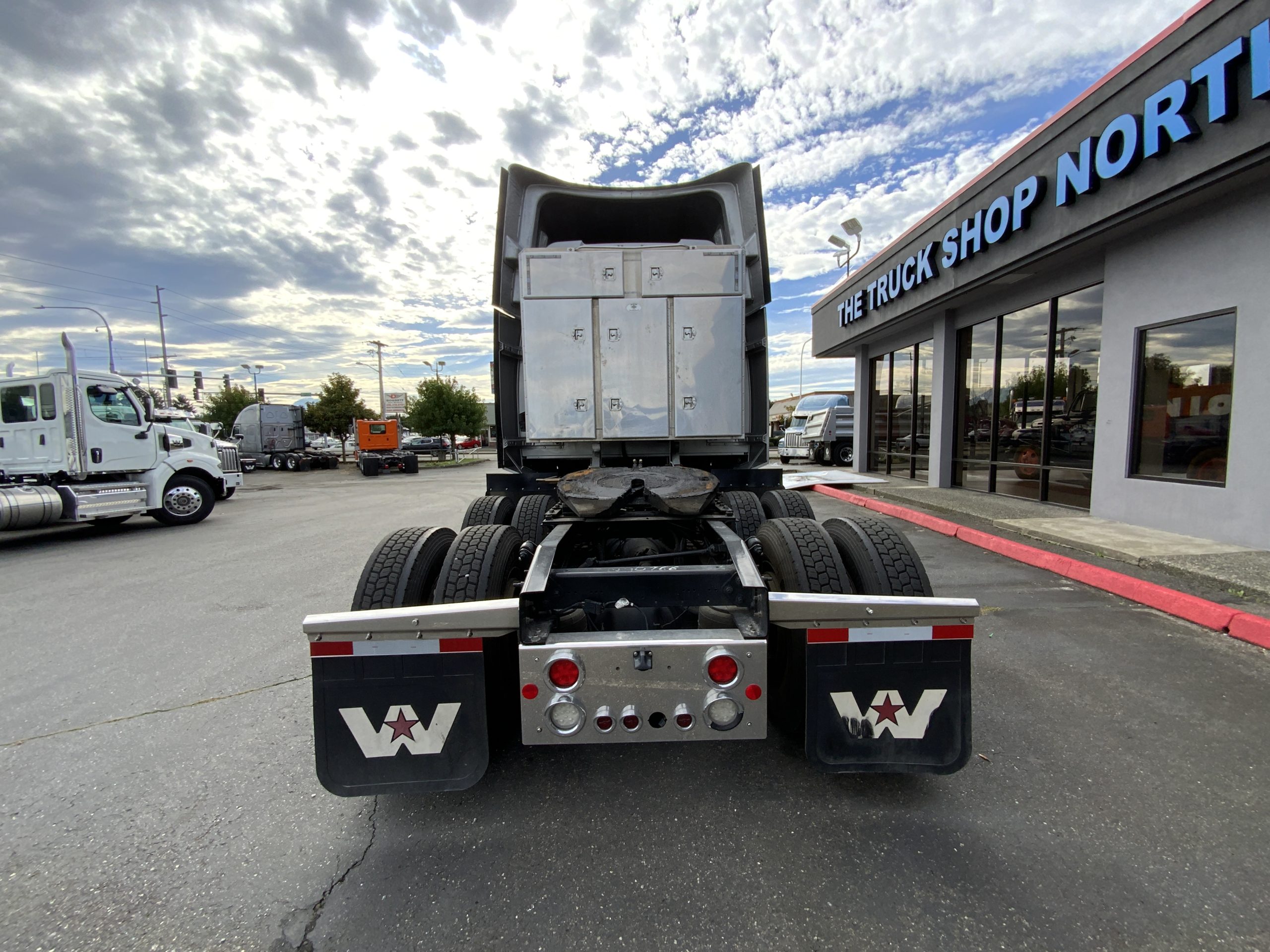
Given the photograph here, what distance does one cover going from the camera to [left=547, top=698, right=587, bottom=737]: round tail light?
1.95 m

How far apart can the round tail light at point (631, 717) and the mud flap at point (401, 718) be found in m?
0.54

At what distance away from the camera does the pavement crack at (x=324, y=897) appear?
5.48ft

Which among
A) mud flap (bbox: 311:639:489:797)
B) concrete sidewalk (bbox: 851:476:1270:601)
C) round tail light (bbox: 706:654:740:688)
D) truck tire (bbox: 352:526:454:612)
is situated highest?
truck tire (bbox: 352:526:454:612)

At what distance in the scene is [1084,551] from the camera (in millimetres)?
6125

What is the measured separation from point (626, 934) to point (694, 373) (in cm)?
346

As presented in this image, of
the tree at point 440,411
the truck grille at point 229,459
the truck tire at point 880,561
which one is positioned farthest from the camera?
the tree at point 440,411

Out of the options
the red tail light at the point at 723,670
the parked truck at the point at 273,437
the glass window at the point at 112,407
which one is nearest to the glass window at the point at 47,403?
the glass window at the point at 112,407

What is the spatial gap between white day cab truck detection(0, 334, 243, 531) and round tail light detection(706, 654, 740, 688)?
450 inches

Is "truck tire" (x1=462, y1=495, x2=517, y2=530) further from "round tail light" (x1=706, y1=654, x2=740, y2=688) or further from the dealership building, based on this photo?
the dealership building

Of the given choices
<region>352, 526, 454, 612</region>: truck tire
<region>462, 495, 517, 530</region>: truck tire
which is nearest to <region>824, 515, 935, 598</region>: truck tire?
<region>352, 526, 454, 612</region>: truck tire

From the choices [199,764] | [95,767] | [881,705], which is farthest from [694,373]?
[95,767]

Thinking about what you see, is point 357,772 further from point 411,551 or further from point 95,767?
point 95,767

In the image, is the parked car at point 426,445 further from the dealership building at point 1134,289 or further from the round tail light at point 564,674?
the round tail light at point 564,674

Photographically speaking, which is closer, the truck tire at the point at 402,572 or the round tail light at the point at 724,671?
the round tail light at the point at 724,671
